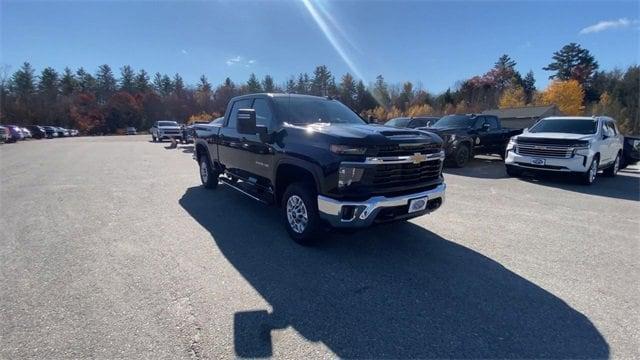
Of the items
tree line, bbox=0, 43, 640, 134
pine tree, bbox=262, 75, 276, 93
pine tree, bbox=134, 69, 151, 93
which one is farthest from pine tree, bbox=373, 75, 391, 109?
pine tree, bbox=134, 69, 151, 93

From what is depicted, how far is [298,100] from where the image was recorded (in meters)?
5.77

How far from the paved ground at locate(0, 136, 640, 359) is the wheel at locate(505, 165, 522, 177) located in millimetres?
3727

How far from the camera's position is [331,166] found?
411 centimetres

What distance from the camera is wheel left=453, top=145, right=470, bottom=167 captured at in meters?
12.7

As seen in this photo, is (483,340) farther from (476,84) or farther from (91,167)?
(476,84)

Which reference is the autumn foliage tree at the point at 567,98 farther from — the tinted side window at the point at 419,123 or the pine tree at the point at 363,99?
the tinted side window at the point at 419,123

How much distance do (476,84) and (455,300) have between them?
80788 mm

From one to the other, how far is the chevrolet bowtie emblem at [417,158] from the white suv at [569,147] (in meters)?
6.85

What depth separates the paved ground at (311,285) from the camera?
2801 millimetres

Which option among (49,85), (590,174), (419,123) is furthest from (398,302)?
(49,85)

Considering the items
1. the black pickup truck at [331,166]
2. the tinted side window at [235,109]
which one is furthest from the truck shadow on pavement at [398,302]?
the tinted side window at [235,109]

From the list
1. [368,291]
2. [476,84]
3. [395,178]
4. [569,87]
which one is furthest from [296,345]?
[476,84]

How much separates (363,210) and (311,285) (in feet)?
3.25

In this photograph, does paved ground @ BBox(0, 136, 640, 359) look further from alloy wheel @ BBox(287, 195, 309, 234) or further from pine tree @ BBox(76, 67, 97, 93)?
pine tree @ BBox(76, 67, 97, 93)
